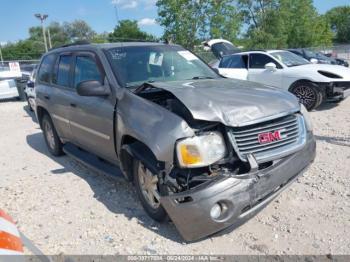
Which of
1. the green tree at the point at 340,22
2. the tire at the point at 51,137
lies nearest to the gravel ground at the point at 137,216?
the tire at the point at 51,137

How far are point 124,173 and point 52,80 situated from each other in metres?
2.71

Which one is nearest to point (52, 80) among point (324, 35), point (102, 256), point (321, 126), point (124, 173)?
point (124, 173)

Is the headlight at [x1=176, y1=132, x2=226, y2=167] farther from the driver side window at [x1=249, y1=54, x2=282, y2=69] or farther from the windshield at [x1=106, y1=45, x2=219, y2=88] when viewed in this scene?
the driver side window at [x1=249, y1=54, x2=282, y2=69]

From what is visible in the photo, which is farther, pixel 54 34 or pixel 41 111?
pixel 54 34

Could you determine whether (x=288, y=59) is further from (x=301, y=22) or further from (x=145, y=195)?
(x=301, y=22)

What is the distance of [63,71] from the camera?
527cm

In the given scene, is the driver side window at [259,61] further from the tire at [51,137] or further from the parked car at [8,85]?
the parked car at [8,85]

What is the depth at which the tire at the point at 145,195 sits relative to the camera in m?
3.39

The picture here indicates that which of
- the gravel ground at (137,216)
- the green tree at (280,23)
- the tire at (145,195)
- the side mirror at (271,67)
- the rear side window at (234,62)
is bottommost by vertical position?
the gravel ground at (137,216)

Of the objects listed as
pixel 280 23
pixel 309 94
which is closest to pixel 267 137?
pixel 309 94

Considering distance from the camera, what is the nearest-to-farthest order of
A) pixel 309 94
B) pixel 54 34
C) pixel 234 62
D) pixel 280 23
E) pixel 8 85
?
pixel 309 94 < pixel 234 62 < pixel 8 85 < pixel 280 23 < pixel 54 34

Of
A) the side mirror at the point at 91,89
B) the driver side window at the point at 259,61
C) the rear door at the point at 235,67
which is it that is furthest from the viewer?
the rear door at the point at 235,67

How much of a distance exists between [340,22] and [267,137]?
89.9 meters

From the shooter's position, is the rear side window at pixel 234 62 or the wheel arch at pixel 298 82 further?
the rear side window at pixel 234 62
